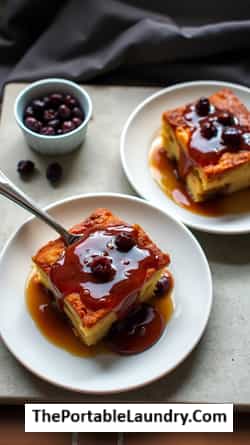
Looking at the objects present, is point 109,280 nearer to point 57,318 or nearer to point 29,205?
point 57,318

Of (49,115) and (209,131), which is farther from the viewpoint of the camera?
(49,115)

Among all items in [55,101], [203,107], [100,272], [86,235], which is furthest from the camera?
[55,101]

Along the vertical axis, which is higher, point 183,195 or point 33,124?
point 33,124

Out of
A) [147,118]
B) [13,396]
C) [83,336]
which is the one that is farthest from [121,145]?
[13,396]

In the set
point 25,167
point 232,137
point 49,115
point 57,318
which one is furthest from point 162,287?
point 49,115

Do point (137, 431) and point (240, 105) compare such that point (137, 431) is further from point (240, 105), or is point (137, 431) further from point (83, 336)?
point (240, 105)

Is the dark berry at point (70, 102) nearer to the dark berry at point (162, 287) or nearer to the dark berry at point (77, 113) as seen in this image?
the dark berry at point (77, 113)

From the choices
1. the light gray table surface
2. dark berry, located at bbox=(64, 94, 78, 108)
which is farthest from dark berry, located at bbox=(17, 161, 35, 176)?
dark berry, located at bbox=(64, 94, 78, 108)
